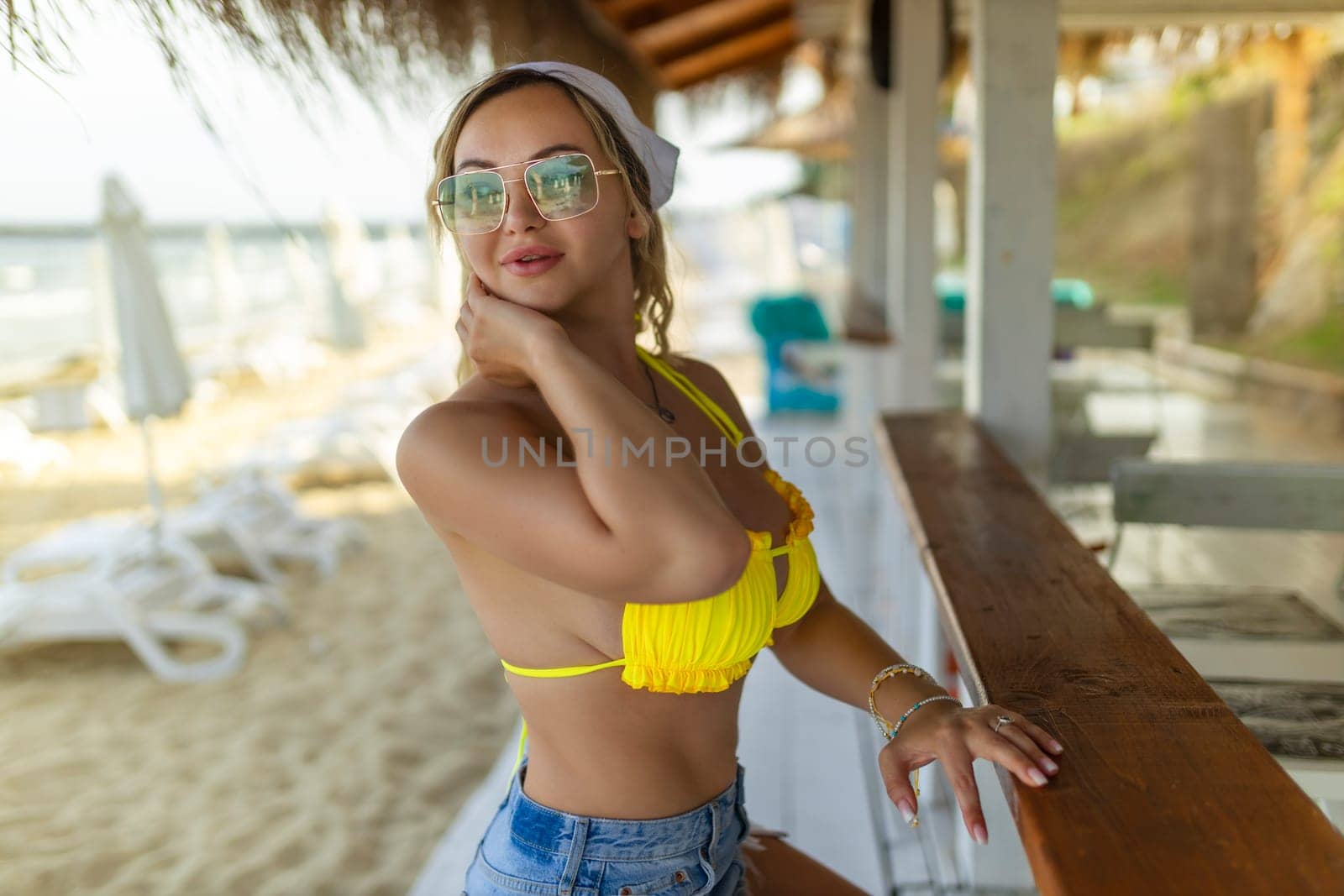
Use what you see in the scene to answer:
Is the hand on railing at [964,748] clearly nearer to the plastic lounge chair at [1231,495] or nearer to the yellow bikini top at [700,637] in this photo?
the yellow bikini top at [700,637]

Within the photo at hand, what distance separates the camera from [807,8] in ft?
21.1

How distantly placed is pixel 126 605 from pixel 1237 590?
463cm

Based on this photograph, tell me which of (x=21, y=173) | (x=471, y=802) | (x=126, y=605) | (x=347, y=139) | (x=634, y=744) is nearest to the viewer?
(x=634, y=744)

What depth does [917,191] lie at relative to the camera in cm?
416

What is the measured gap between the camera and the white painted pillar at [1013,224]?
239 centimetres

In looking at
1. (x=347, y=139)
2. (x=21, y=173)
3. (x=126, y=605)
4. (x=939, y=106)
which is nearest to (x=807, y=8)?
(x=939, y=106)

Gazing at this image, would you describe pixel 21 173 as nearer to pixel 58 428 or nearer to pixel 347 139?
pixel 58 428

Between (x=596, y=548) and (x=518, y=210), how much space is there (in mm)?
400

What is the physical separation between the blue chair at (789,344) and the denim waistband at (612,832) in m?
7.60

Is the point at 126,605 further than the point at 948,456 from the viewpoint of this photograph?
Yes

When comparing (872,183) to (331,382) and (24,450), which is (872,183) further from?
(331,382)

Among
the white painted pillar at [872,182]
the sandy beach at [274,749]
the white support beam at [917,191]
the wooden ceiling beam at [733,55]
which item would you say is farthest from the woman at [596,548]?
the wooden ceiling beam at [733,55]

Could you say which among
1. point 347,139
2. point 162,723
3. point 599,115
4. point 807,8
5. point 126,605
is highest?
point 807,8

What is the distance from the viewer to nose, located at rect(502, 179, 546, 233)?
3.87ft
